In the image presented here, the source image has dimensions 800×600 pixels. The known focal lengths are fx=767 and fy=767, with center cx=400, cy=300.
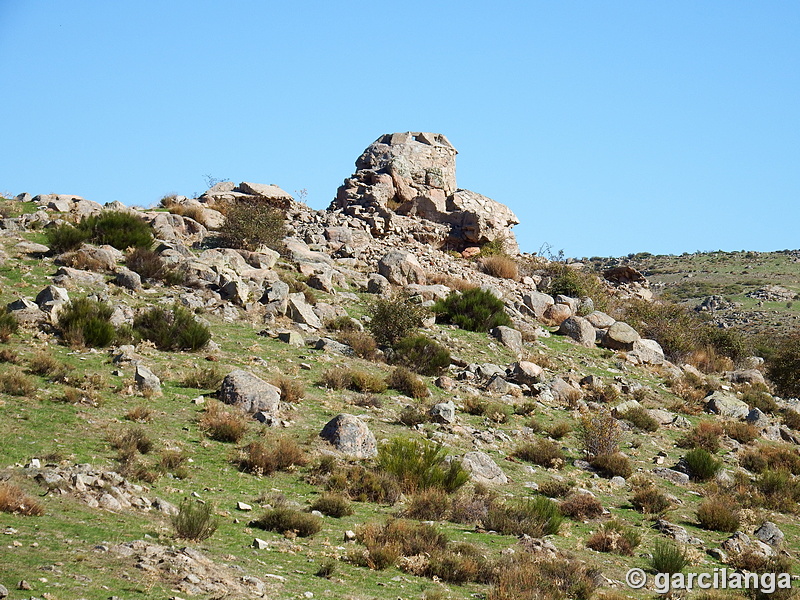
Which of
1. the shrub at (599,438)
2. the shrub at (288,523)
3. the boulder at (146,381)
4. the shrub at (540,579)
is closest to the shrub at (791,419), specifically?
the shrub at (599,438)

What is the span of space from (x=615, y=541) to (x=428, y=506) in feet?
9.45

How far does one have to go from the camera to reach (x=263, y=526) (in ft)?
32.6

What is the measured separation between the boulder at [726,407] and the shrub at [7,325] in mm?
18475

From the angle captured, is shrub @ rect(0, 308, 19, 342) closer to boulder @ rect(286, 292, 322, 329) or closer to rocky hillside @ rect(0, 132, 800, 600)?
rocky hillside @ rect(0, 132, 800, 600)

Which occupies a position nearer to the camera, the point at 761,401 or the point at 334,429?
the point at 334,429

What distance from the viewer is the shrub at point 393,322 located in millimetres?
21484

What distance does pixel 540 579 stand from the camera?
9125 millimetres

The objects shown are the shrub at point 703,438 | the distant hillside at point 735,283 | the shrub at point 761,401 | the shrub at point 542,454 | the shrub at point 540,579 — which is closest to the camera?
the shrub at point 540,579

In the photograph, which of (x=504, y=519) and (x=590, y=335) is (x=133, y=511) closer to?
(x=504, y=519)

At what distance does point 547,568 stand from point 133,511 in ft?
16.9

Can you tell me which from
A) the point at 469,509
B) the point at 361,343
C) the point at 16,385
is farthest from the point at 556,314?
the point at 16,385

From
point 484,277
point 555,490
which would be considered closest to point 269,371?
point 555,490

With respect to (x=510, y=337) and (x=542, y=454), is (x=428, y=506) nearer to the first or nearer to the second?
(x=542, y=454)

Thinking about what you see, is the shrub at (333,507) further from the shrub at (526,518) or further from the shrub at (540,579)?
the shrub at (540,579)
